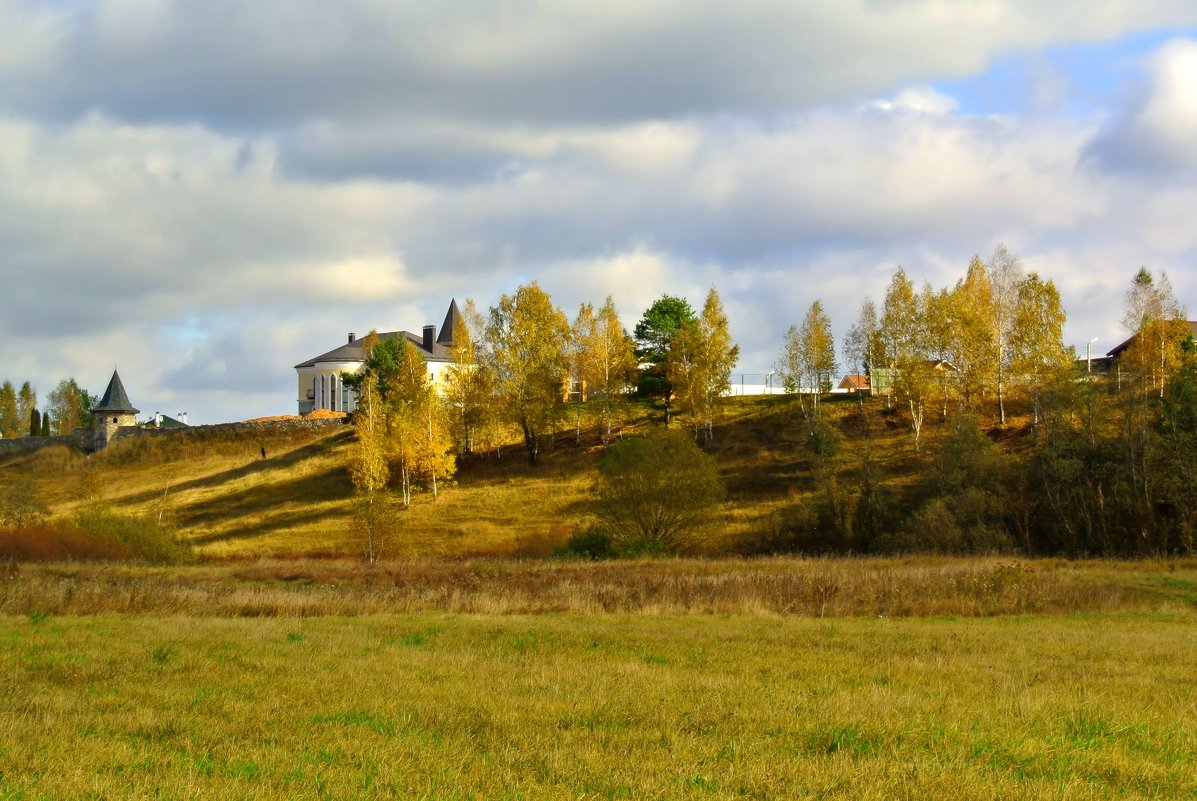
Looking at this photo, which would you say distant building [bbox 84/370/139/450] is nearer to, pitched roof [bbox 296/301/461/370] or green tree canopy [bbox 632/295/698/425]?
pitched roof [bbox 296/301/461/370]

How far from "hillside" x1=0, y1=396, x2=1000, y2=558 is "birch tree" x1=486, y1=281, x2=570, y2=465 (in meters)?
3.73

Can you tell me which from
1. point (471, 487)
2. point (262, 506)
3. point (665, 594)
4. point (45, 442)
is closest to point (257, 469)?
point (262, 506)

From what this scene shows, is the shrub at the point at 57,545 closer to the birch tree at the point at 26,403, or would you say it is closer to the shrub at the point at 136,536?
the shrub at the point at 136,536

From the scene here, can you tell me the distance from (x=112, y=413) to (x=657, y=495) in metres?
79.2

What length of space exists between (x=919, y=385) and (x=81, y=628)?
185 feet

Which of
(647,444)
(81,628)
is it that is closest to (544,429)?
(647,444)

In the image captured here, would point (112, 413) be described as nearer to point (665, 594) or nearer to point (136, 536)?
point (136, 536)

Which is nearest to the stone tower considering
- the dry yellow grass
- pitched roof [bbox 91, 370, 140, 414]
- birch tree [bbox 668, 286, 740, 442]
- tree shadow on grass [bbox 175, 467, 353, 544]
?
pitched roof [bbox 91, 370, 140, 414]

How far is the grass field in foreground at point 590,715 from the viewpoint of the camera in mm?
8250

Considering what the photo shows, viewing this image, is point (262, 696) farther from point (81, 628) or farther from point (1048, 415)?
point (1048, 415)

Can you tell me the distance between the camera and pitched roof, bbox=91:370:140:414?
352 ft

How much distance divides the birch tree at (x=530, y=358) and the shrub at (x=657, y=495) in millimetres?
23045

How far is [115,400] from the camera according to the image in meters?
108

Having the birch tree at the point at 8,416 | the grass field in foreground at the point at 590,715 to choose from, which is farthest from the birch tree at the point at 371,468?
the birch tree at the point at 8,416
